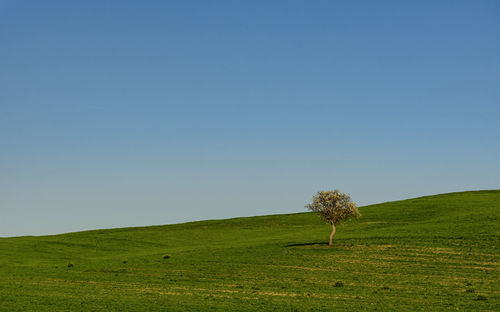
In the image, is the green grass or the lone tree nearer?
the green grass

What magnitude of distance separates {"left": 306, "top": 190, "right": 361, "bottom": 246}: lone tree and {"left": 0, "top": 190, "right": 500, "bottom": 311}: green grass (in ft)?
12.2

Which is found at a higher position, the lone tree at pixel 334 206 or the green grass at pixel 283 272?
the lone tree at pixel 334 206

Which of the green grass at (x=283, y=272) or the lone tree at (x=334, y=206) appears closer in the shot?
the green grass at (x=283, y=272)

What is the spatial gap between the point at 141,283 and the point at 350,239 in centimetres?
3550

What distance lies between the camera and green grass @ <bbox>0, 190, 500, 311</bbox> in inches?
1334

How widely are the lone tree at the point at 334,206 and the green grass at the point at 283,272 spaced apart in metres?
3.72

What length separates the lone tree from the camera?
221 feet

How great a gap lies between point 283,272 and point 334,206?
2100cm

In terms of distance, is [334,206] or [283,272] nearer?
[283,272]

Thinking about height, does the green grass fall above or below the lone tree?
below

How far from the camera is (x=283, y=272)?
49.5 metres

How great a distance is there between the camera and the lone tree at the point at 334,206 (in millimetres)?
67500

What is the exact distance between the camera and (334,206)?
68000 millimetres

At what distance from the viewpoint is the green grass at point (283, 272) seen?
33.9m
